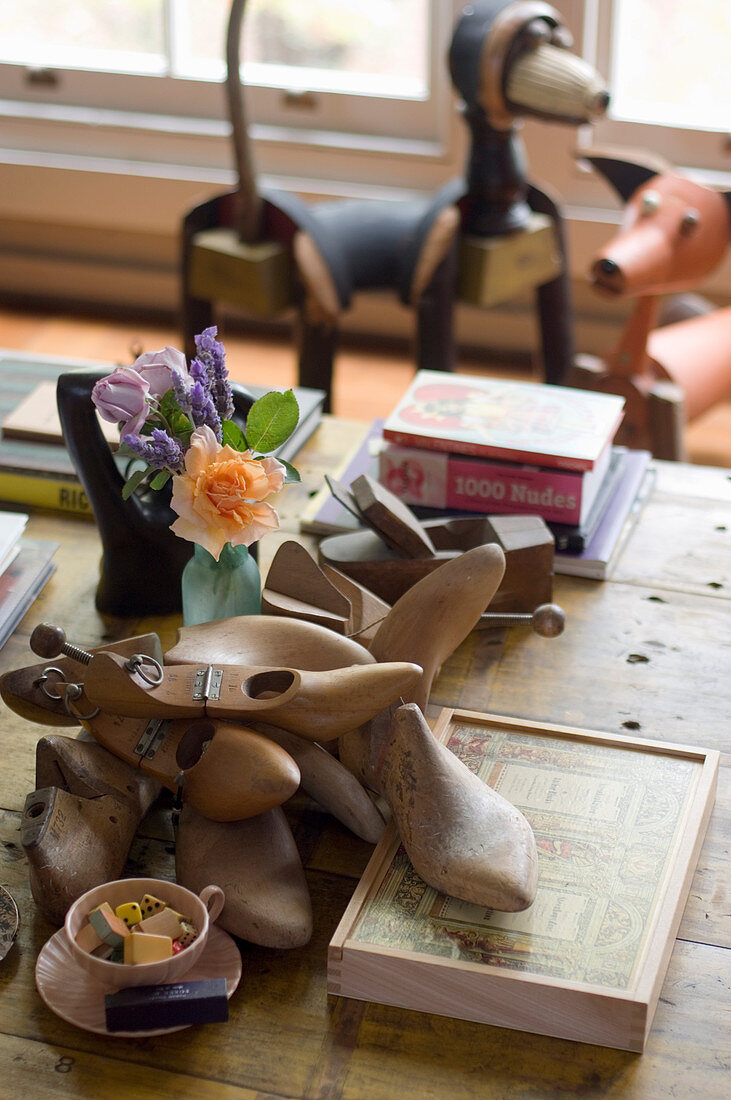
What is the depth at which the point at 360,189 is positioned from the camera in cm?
242

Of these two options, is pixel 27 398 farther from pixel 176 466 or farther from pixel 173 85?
pixel 173 85

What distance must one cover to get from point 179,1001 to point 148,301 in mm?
2261

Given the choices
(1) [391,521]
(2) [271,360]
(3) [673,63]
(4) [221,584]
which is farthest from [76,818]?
(3) [673,63]

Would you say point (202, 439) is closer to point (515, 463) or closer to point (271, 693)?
point (271, 693)

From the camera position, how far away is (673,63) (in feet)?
7.36

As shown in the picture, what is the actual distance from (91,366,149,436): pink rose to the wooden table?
0.25m

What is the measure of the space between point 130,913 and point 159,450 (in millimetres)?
293

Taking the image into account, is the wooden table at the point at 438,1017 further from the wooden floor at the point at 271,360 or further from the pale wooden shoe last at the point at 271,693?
the wooden floor at the point at 271,360

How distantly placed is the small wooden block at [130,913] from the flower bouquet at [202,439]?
235 mm

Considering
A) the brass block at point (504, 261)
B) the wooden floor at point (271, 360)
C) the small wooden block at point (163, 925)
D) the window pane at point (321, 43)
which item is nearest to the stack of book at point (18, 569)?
the small wooden block at point (163, 925)

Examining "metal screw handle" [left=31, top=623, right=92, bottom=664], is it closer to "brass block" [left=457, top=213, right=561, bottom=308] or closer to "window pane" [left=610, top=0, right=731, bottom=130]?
"brass block" [left=457, top=213, right=561, bottom=308]

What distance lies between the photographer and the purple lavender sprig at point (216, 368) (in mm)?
806

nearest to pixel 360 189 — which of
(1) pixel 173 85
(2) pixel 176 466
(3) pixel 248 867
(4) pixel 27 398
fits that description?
(1) pixel 173 85

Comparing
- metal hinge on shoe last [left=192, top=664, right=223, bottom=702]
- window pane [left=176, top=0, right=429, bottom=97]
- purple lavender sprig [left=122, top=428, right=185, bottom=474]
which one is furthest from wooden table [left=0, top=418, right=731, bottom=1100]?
window pane [left=176, top=0, right=429, bottom=97]
